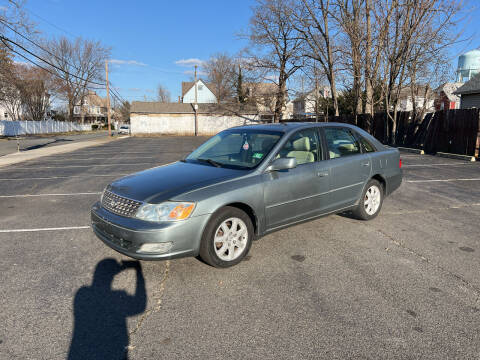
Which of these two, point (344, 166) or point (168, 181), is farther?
point (344, 166)

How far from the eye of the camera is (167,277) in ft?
11.4

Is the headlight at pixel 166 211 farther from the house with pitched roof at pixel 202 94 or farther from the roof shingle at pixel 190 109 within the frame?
the house with pitched roof at pixel 202 94

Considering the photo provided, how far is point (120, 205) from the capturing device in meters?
3.52

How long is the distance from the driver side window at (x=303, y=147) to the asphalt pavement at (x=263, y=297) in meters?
1.12

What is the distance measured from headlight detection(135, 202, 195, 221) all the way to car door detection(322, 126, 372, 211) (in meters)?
2.15

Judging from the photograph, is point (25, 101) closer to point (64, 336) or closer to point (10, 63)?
point (10, 63)

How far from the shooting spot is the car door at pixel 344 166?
4613 millimetres

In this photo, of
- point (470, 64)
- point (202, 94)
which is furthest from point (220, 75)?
point (470, 64)

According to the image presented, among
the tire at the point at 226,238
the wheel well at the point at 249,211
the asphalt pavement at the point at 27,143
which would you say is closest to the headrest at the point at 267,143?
the wheel well at the point at 249,211

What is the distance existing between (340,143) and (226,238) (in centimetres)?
243

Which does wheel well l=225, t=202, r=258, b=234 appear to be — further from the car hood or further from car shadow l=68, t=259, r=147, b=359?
car shadow l=68, t=259, r=147, b=359

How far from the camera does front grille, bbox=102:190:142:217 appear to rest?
11.0ft

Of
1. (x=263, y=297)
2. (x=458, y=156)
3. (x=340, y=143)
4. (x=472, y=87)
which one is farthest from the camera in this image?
(x=472, y=87)

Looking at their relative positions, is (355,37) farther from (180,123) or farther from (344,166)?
(180,123)
